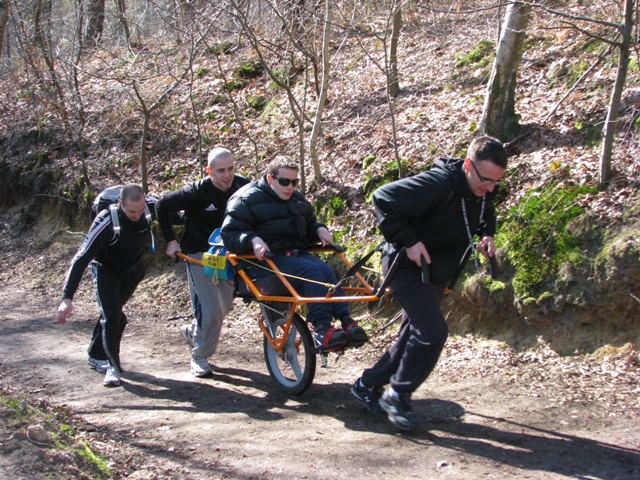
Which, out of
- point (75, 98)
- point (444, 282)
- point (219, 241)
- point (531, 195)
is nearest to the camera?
point (444, 282)

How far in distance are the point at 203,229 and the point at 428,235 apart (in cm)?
Answer: 290

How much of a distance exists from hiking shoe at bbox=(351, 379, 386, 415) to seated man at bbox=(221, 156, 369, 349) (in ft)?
1.74

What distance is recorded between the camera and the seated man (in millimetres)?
5422

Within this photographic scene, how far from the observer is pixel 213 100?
14.2 metres

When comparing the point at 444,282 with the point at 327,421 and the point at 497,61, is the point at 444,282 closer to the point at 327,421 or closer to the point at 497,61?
the point at 327,421

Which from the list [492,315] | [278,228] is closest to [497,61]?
[492,315]

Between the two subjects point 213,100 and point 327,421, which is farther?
point 213,100

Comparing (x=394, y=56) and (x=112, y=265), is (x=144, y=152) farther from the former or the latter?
(x=112, y=265)

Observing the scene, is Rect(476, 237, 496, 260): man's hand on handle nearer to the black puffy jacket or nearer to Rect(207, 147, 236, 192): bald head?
the black puffy jacket

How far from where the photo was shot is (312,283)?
546 cm

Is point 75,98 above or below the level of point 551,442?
above

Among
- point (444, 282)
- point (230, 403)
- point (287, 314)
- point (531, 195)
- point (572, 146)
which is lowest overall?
point (230, 403)

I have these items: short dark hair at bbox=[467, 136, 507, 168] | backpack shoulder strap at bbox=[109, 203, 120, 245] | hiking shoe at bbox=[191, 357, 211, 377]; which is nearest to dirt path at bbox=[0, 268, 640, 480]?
hiking shoe at bbox=[191, 357, 211, 377]

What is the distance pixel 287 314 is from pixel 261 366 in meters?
1.48
